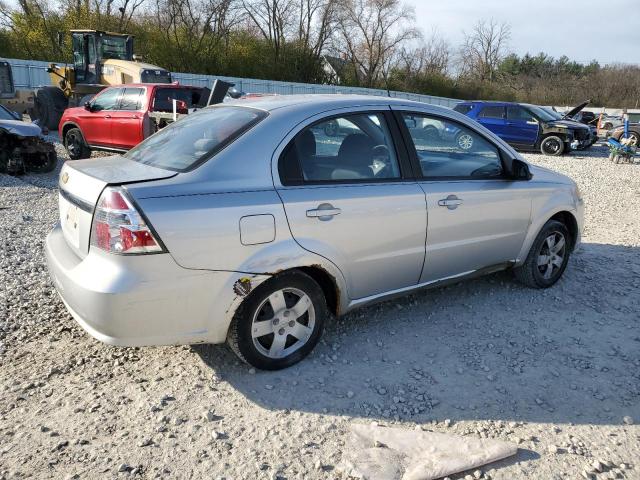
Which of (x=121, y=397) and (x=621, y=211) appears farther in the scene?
(x=621, y=211)

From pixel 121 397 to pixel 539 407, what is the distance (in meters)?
2.42

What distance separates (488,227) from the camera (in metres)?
4.12

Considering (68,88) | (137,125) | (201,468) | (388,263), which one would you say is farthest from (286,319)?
(68,88)

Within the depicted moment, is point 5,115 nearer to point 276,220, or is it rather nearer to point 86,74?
point 86,74

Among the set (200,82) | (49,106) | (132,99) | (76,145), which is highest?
(200,82)

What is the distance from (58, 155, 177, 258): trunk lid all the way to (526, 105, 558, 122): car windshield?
658 inches

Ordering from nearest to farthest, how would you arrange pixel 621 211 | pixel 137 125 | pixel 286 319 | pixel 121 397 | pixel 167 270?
pixel 167 270 → pixel 121 397 → pixel 286 319 → pixel 621 211 → pixel 137 125

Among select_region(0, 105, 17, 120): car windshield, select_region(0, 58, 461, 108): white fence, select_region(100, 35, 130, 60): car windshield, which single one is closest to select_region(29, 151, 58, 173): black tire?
select_region(0, 105, 17, 120): car windshield

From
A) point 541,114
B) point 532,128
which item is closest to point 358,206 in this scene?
point 532,128

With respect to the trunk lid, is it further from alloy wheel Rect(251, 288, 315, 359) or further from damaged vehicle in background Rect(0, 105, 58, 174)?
damaged vehicle in background Rect(0, 105, 58, 174)

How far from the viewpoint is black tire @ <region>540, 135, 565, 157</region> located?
17.2m

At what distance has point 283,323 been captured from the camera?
128 inches

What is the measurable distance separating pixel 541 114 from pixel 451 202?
15.7 m

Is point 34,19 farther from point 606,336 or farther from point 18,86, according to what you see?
point 606,336
